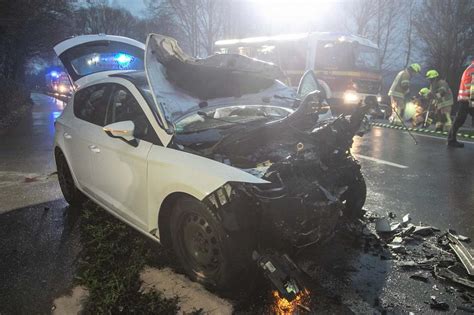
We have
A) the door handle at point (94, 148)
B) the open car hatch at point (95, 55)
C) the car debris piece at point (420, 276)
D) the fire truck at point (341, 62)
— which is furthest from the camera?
the fire truck at point (341, 62)

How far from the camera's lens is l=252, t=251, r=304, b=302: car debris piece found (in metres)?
2.53

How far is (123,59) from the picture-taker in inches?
270

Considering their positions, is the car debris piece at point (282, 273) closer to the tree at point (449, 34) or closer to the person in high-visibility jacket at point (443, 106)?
the person in high-visibility jacket at point (443, 106)

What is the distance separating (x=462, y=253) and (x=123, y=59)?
5.94 m

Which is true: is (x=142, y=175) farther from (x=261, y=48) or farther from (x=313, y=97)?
(x=261, y=48)

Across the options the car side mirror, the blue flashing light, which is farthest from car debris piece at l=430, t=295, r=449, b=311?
the blue flashing light

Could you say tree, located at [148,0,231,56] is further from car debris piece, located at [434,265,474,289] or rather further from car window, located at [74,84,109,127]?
car debris piece, located at [434,265,474,289]

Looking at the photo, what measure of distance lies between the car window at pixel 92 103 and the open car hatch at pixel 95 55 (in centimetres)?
160

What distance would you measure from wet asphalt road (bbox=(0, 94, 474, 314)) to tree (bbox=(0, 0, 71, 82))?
7.73 meters

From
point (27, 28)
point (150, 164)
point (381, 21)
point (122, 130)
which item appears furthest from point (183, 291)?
point (381, 21)

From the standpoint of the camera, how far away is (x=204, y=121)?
141 inches

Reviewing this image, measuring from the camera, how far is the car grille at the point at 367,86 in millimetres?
13414

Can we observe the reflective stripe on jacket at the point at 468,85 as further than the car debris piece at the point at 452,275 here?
Yes

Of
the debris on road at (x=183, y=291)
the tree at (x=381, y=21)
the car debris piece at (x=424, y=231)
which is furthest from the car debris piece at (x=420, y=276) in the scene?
the tree at (x=381, y=21)
